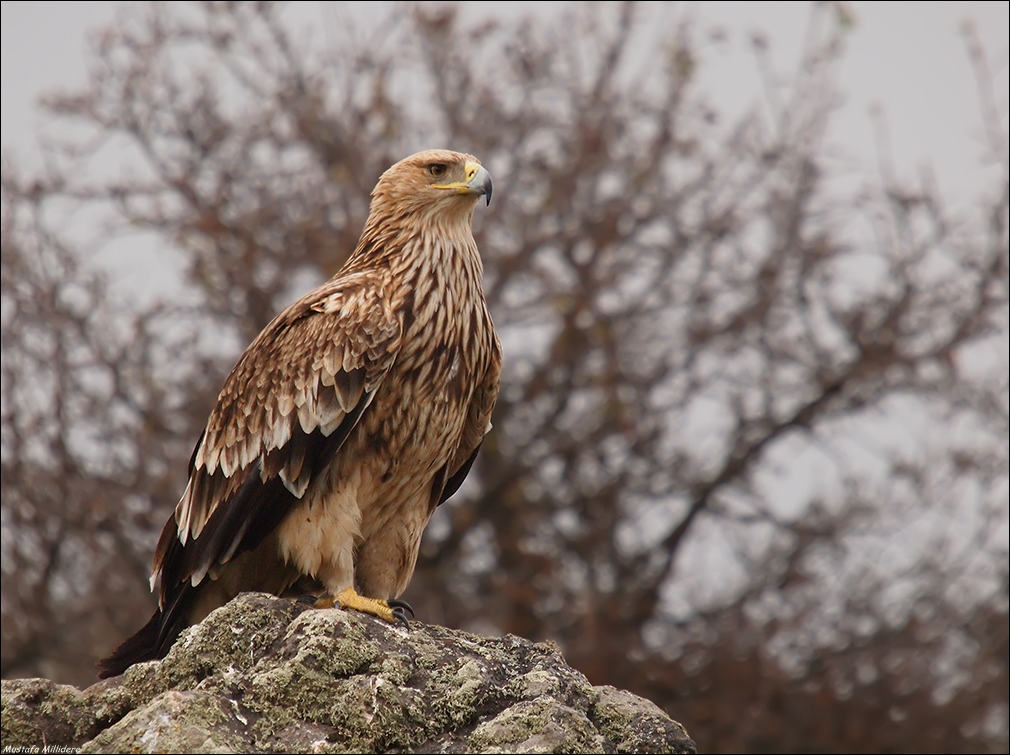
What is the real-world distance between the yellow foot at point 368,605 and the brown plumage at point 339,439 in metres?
0.02

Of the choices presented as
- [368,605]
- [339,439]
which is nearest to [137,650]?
[368,605]

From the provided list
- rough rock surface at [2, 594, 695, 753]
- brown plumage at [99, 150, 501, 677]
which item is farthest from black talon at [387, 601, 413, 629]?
rough rock surface at [2, 594, 695, 753]

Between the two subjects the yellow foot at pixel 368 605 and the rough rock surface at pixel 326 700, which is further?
→ the yellow foot at pixel 368 605

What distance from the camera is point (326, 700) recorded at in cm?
332

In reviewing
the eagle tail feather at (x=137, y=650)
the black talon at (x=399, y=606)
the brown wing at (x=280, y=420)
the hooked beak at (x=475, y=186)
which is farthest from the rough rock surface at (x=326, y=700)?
the hooked beak at (x=475, y=186)

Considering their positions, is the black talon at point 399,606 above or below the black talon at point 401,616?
above

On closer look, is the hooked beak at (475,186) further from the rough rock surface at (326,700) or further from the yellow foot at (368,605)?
the rough rock surface at (326,700)

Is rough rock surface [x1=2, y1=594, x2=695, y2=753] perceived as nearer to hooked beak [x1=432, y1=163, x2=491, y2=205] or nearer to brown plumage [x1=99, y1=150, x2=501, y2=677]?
brown plumage [x1=99, y1=150, x2=501, y2=677]

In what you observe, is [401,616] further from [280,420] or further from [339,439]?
[280,420]

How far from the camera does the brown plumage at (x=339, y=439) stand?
15.3ft

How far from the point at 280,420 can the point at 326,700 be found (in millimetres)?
1667

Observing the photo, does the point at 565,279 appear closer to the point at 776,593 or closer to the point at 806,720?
the point at 776,593

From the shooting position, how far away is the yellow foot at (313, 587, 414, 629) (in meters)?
4.21

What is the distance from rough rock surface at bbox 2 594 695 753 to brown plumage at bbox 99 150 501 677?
2.84 ft
